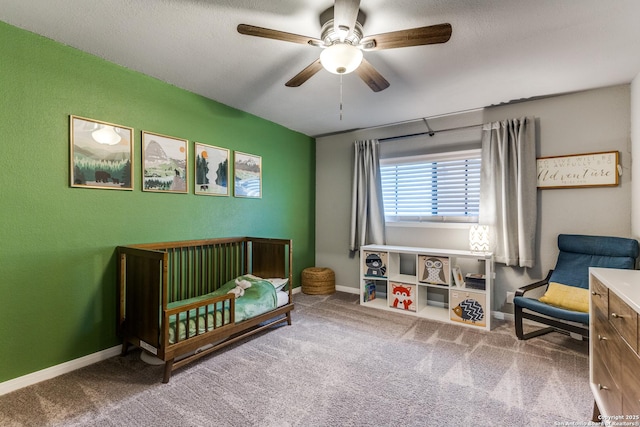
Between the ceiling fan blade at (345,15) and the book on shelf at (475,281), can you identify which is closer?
the ceiling fan blade at (345,15)

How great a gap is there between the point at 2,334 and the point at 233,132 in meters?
2.48

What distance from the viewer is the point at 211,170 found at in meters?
3.09

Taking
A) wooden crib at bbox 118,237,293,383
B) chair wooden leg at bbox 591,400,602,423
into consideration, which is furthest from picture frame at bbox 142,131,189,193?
chair wooden leg at bbox 591,400,602,423

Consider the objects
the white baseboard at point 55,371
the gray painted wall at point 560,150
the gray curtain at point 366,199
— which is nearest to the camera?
the white baseboard at point 55,371

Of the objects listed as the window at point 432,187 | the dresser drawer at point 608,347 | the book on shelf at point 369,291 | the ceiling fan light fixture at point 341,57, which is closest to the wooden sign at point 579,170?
the window at point 432,187

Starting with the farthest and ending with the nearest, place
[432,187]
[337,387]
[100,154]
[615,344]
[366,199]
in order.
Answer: [366,199]
[432,187]
[100,154]
[337,387]
[615,344]

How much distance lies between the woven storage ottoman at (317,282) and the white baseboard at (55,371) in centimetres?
229

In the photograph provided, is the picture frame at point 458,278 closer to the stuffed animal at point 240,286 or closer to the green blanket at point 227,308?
the green blanket at point 227,308

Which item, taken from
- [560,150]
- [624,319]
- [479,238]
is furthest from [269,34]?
[560,150]

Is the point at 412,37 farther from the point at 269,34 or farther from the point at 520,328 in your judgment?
the point at 520,328

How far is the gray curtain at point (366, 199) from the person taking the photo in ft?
12.9

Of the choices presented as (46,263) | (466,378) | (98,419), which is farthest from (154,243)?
(466,378)

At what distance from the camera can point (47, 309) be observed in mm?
2008

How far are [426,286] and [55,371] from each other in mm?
3387
